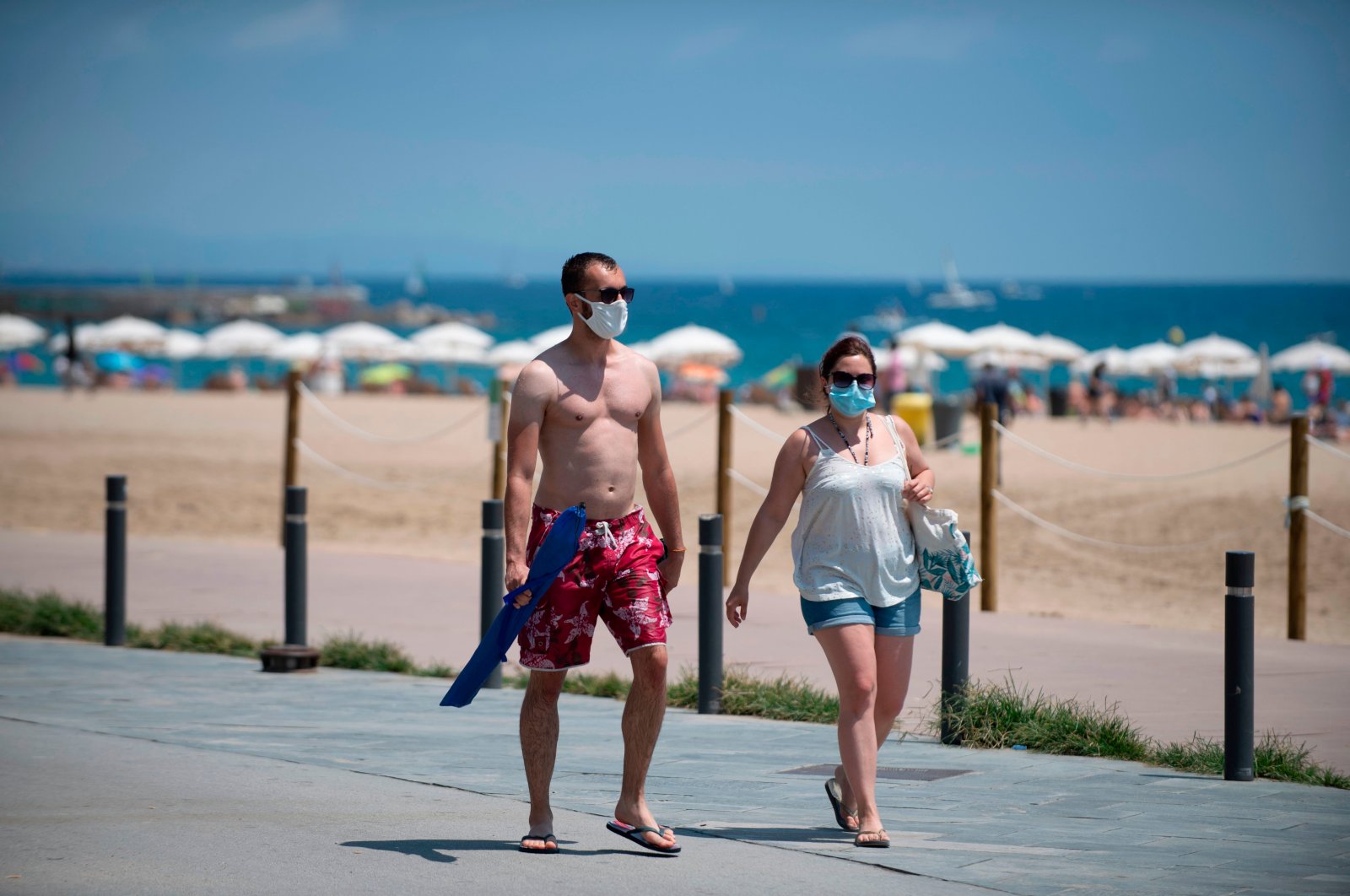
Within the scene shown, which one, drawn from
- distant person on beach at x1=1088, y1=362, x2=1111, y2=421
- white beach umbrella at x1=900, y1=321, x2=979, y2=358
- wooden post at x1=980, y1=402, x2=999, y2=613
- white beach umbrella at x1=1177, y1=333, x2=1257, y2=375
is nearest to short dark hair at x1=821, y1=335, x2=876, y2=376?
wooden post at x1=980, y1=402, x2=999, y2=613

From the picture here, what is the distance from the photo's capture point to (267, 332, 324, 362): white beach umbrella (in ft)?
160

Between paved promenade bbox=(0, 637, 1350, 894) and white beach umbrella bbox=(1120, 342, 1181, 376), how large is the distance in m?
34.7

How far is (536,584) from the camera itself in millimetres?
4781

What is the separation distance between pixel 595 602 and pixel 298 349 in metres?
46.3

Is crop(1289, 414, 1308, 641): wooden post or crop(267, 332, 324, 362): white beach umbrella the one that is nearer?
crop(1289, 414, 1308, 641): wooden post

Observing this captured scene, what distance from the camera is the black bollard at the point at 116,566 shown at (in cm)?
927

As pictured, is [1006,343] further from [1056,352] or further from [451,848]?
[451,848]

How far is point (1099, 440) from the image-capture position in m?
27.6

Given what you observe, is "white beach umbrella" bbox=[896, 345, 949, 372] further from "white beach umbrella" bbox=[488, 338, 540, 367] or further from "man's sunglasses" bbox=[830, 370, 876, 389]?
"man's sunglasses" bbox=[830, 370, 876, 389]

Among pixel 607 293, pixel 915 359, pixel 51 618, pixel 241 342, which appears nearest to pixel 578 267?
pixel 607 293

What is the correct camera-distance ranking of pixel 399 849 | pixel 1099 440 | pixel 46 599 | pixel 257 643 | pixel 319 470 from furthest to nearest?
1. pixel 1099 440
2. pixel 319 470
3. pixel 46 599
4. pixel 257 643
5. pixel 399 849

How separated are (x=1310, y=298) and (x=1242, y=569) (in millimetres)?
193082

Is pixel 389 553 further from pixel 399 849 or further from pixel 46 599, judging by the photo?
pixel 399 849

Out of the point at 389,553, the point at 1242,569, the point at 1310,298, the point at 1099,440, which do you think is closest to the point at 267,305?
the point at 1310,298
